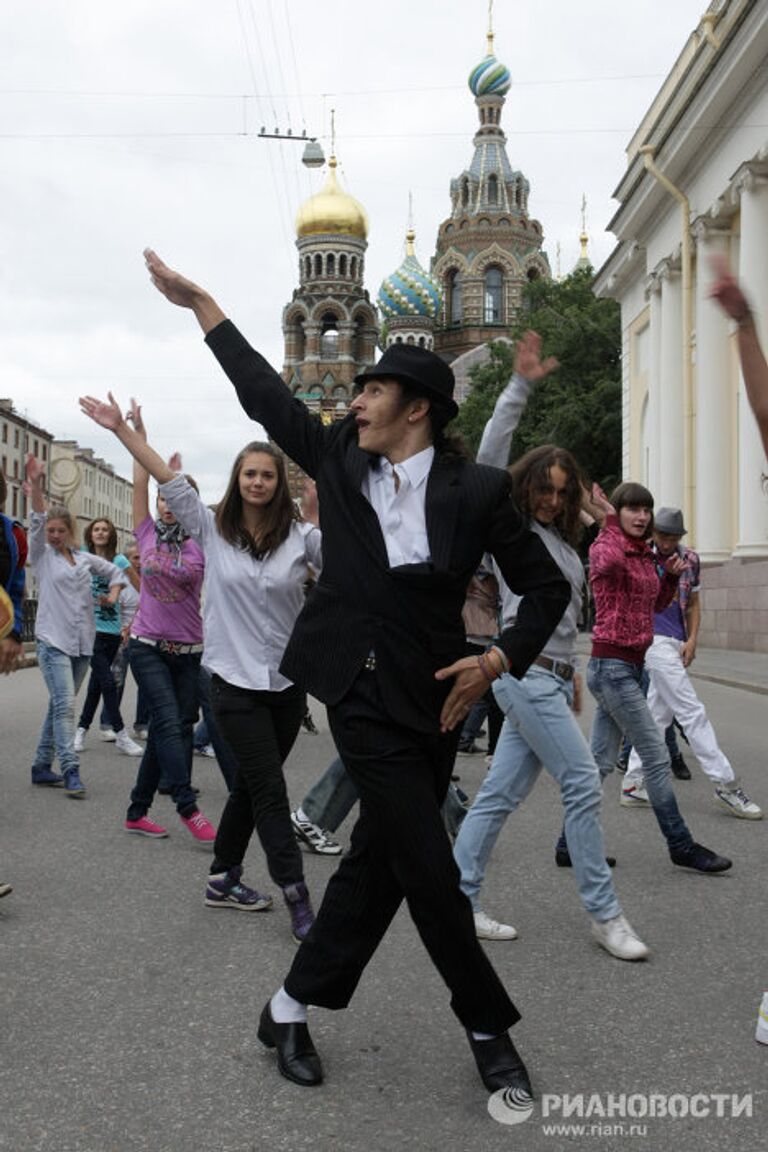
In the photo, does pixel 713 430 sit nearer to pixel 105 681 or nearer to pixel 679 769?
pixel 679 769

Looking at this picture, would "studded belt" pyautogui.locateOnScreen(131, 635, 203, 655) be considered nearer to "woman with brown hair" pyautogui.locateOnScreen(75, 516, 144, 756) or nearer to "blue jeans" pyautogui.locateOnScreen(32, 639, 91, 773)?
"blue jeans" pyautogui.locateOnScreen(32, 639, 91, 773)

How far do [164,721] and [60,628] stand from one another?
2.01m

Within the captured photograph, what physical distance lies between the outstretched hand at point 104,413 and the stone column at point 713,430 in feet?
73.0

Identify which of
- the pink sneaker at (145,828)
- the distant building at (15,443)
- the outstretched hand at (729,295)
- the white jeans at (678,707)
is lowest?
the pink sneaker at (145,828)

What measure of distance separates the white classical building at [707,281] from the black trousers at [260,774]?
15.4 meters

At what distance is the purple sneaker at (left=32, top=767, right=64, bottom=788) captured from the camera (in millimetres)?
8344

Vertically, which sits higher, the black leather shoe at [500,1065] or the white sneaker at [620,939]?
the black leather shoe at [500,1065]

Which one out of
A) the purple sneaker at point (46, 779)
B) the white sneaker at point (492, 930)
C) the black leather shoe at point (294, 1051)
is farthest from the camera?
the purple sneaker at point (46, 779)

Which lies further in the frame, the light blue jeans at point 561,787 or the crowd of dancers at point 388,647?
the light blue jeans at point 561,787

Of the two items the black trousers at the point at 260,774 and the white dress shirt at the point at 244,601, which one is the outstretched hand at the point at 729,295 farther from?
the black trousers at the point at 260,774

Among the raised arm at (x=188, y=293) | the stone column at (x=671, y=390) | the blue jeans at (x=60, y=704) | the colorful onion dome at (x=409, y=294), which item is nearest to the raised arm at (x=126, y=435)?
the raised arm at (x=188, y=293)

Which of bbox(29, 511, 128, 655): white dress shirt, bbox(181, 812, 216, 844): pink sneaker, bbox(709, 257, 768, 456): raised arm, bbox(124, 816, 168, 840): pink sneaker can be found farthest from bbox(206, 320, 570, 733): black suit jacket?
bbox(29, 511, 128, 655): white dress shirt

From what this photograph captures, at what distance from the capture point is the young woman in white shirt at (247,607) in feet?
16.0

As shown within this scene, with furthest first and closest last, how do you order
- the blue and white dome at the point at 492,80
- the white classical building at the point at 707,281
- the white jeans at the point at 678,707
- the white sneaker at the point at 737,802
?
the blue and white dome at the point at 492,80
the white classical building at the point at 707,281
the white jeans at the point at 678,707
the white sneaker at the point at 737,802
